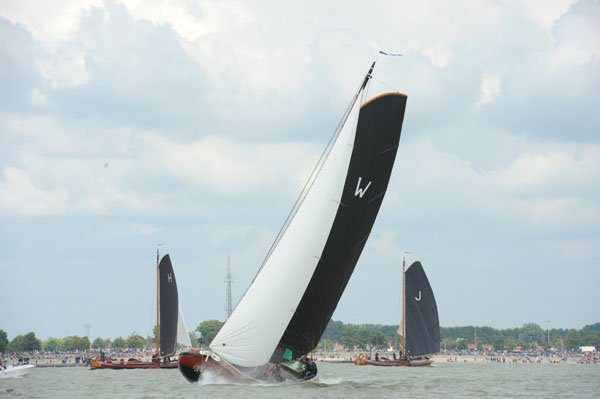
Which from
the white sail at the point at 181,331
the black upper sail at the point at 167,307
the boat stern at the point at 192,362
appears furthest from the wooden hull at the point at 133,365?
the boat stern at the point at 192,362

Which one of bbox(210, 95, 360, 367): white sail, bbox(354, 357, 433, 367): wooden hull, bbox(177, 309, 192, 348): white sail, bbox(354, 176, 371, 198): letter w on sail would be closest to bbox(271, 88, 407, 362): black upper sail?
bbox(354, 176, 371, 198): letter w on sail

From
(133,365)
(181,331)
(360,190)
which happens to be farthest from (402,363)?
(360,190)

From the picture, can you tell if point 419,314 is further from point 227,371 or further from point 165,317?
point 227,371

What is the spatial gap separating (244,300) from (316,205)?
5.79 m

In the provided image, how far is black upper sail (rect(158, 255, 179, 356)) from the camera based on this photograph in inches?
3593

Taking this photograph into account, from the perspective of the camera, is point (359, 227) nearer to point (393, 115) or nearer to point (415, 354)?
point (393, 115)

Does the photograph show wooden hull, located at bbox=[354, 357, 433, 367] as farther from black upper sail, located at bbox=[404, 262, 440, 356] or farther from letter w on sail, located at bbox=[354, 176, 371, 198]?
letter w on sail, located at bbox=[354, 176, 371, 198]

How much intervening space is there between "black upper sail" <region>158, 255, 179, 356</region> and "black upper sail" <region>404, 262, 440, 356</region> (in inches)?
1079

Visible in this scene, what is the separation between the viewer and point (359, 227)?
4584 cm

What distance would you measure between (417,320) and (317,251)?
64054mm

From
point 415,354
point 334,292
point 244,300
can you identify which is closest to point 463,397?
point 334,292

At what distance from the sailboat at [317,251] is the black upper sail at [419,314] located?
59.4 meters

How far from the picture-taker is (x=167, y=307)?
91.9m

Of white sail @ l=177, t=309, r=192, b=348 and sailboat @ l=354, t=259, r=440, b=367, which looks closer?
white sail @ l=177, t=309, r=192, b=348
